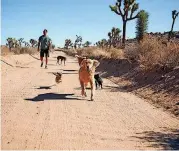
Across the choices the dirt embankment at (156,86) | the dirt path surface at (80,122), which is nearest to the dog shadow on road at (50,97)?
the dirt path surface at (80,122)

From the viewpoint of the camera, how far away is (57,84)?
47.9 feet

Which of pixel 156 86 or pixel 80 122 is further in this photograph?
pixel 156 86

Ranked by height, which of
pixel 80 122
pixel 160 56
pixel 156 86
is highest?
pixel 160 56

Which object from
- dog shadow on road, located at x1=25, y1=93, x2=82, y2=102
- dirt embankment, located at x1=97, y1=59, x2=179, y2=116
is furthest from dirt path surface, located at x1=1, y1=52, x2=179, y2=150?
dirt embankment, located at x1=97, y1=59, x2=179, y2=116

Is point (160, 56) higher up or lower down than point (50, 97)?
higher up

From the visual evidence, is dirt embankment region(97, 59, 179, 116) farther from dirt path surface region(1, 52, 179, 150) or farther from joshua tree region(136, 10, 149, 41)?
joshua tree region(136, 10, 149, 41)

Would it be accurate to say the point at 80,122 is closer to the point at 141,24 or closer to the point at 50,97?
the point at 50,97

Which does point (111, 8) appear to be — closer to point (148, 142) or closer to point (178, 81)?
point (178, 81)

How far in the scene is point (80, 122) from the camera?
830 centimetres

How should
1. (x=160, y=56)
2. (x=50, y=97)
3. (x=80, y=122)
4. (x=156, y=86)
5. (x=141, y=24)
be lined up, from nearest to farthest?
(x=80, y=122)
(x=50, y=97)
(x=156, y=86)
(x=160, y=56)
(x=141, y=24)

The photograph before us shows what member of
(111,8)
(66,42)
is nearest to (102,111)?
(111,8)

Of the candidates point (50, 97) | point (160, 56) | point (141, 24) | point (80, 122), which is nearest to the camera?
point (80, 122)

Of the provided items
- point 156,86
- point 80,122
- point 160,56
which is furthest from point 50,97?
point 160,56

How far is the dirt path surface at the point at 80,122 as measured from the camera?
22.2ft
